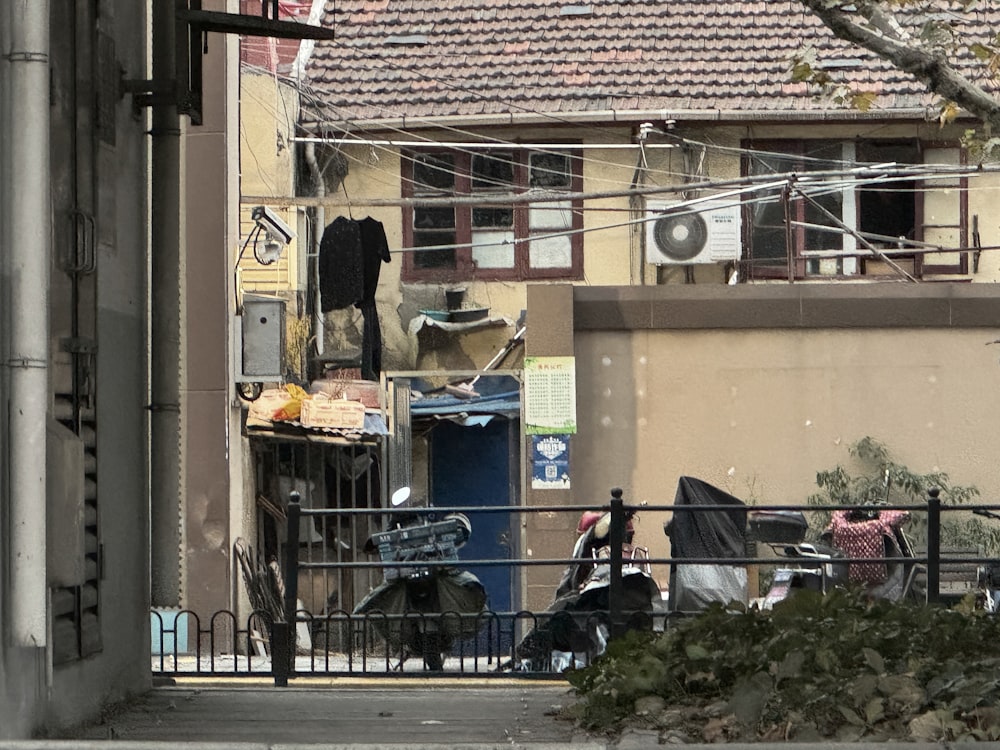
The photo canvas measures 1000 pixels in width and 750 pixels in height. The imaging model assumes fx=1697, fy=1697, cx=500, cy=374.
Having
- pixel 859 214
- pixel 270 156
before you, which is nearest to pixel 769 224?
pixel 859 214

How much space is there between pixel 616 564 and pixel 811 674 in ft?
12.6

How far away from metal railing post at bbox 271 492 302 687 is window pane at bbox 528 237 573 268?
1136 centimetres

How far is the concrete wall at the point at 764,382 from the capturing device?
17.3 meters

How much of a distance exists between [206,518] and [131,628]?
7.40 meters

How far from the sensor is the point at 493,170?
74.2 feet

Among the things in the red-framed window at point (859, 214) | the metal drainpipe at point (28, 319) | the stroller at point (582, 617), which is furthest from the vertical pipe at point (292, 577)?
the red-framed window at point (859, 214)

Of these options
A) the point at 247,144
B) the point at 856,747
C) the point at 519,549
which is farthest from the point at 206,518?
the point at 856,747

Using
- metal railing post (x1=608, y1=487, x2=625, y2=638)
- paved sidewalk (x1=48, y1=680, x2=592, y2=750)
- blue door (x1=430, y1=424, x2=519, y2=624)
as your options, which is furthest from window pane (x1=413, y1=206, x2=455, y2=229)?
paved sidewalk (x1=48, y1=680, x2=592, y2=750)

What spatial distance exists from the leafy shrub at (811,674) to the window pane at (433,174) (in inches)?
559

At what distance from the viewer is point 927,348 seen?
1745 centimetres

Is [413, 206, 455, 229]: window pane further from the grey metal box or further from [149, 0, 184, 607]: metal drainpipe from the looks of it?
[149, 0, 184, 607]: metal drainpipe

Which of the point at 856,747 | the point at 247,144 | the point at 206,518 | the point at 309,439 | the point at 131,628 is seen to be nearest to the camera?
the point at 856,747

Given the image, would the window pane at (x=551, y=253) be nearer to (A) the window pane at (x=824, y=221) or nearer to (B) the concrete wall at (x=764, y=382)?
(A) the window pane at (x=824, y=221)

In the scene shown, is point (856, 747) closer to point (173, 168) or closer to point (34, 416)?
point (34, 416)
